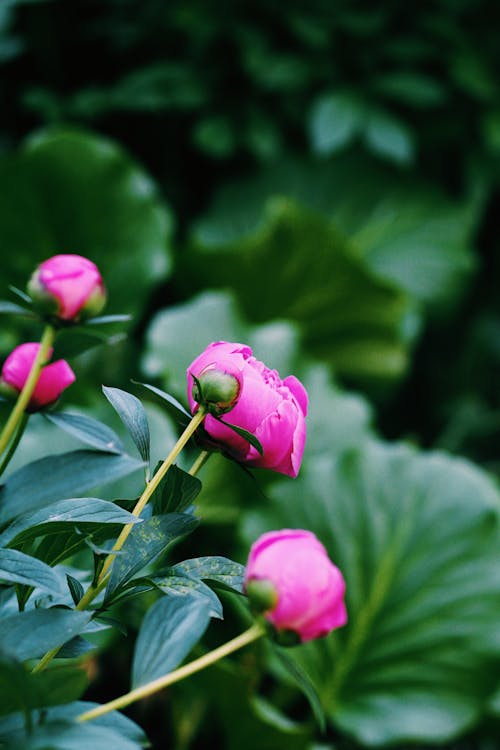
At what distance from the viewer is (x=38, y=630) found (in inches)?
12.1

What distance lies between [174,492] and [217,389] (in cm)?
5

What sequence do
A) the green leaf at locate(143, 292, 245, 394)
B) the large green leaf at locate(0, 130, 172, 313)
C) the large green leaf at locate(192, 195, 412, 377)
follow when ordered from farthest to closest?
the large green leaf at locate(192, 195, 412, 377), the large green leaf at locate(0, 130, 172, 313), the green leaf at locate(143, 292, 245, 394)

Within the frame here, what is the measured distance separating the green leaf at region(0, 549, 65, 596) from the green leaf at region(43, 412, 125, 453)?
0.05 metres

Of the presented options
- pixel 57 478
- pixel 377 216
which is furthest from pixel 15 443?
pixel 377 216

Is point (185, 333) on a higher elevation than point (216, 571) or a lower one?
higher

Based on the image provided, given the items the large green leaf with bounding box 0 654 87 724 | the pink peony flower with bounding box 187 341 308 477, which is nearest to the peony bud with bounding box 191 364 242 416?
the pink peony flower with bounding box 187 341 308 477

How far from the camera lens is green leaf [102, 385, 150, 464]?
35 cm

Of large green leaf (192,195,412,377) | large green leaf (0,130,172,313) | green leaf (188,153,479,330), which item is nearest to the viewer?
large green leaf (0,130,172,313)

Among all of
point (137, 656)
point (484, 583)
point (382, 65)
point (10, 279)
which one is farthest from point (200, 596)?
point (382, 65)

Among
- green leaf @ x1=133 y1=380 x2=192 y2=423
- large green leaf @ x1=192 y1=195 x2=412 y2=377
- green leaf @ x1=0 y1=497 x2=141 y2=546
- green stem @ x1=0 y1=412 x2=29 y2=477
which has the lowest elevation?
green leaf @ x1=0 y1=497 x2=141 y2=546

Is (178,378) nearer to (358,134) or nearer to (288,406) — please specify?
(358,134)

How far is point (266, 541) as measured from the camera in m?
0.32

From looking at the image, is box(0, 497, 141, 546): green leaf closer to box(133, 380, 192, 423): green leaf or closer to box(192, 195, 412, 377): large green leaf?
box(133, 380, 192, 423): green leaf

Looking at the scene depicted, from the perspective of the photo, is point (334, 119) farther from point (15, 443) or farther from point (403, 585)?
point (15, 443)
